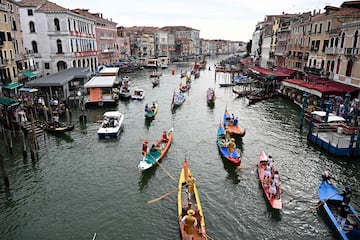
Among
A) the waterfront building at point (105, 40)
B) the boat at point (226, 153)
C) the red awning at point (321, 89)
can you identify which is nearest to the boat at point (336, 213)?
the boat at point (226, 153)

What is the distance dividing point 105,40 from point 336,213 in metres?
69.9

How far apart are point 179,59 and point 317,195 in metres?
120

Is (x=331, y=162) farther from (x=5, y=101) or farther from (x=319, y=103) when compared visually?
(x=5, y=101)

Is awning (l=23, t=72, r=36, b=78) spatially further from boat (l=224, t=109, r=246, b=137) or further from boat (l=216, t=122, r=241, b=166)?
boat (l=216, t=122, r=241, b=166)

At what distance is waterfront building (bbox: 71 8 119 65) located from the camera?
6604 cm

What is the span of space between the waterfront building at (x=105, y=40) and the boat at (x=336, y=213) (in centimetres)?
6156

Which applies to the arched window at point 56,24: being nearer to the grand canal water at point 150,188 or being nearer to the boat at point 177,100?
the boat at point 177,100

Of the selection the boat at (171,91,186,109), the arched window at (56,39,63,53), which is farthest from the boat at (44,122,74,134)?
the arched window at (56,39,63,53)

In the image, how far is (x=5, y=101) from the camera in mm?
21734

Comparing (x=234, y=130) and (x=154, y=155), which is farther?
(x=234, y=130)

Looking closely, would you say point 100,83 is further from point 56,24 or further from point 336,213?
point 336,213

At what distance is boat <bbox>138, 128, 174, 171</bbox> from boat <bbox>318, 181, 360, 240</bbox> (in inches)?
377

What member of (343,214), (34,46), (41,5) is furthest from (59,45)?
(343,214)

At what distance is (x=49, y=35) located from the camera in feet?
144
